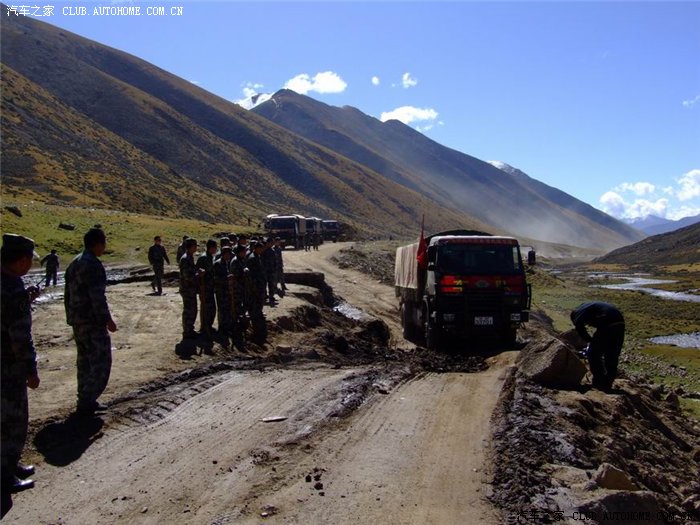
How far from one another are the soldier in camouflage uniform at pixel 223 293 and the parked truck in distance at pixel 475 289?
4.76 metres

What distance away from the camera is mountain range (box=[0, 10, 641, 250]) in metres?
65.8

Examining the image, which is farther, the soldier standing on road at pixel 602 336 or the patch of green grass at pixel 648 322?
the patch of green grass at pixel 648 322

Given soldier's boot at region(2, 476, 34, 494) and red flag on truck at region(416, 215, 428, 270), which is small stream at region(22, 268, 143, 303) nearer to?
red flag on truck at region(416, 215, 428, 270)

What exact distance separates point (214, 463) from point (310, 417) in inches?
75.6

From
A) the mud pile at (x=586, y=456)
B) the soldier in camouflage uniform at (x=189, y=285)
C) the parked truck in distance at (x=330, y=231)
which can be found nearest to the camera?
the mud pile at (x=586, y=456)

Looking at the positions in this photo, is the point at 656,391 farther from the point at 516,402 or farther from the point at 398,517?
the point at 398,517

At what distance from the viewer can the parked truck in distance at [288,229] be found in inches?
1983

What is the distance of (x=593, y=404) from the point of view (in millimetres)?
9672

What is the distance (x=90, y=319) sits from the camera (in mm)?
8039

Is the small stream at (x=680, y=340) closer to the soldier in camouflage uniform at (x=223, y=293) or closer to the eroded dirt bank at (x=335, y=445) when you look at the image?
the eroded dirt bank at (x=335, y=445)

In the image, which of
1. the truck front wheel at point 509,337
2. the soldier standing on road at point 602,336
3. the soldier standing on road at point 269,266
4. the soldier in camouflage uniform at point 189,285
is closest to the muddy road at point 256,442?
the soldier in camouflage uniform at point 189,285

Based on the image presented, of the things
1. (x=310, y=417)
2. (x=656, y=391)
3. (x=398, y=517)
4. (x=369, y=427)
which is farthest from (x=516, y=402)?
(x=656, y=391)

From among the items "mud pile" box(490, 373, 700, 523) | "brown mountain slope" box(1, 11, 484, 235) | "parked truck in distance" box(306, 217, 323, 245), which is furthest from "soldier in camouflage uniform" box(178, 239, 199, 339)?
"brown mountain slope" box(1, 11, 484, 235)

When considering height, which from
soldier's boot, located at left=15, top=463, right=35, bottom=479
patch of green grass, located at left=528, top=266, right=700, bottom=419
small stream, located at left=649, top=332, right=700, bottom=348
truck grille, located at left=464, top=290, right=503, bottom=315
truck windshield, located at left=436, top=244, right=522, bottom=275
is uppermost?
truck windshield, located at left=436, top=244, right=522, bottom=275
